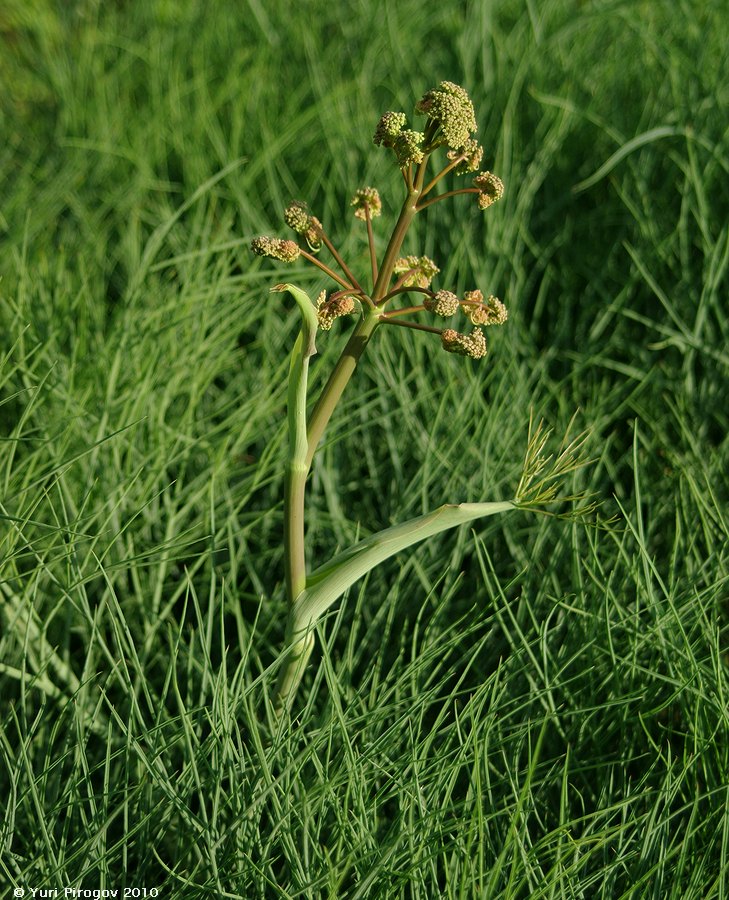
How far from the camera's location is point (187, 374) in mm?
1589

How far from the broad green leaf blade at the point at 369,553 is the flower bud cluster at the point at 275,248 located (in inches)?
11.7

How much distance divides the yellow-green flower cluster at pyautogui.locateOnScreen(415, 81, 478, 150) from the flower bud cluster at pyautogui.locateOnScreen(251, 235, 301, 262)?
0.18 m

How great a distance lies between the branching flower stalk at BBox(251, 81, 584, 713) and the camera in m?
0.91

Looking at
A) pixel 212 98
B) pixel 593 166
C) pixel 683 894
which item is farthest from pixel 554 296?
pixel 683 894

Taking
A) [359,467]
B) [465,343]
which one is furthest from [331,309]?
[359,467]

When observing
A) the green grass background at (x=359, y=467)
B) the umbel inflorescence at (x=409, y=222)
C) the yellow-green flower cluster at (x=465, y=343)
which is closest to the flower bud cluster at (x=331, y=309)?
the umbel inflorescence at (x=409, y=222)

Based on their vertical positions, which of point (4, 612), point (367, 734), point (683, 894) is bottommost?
point (683, 894)

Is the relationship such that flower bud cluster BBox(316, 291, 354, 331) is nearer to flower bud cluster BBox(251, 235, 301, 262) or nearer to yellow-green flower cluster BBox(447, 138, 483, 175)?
flower bud cluster BBox(251, 235, 301, 262)

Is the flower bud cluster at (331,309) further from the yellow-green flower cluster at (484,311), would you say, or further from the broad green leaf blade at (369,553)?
the broad green leaf blade at (369,553)

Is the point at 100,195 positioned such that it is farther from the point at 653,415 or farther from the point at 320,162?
the point at 653,415

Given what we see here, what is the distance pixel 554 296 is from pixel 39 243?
1.09m

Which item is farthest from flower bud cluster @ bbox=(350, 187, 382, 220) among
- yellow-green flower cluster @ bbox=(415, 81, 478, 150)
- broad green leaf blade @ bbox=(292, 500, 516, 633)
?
broad green leaf blade @ bbox=(292, 500, 516, 633)

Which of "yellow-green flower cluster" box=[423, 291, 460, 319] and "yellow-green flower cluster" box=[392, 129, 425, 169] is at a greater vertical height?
"yellow-green flower cluster" box=[392, 129, 425, 169]

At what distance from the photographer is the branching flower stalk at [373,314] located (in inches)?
35.9
